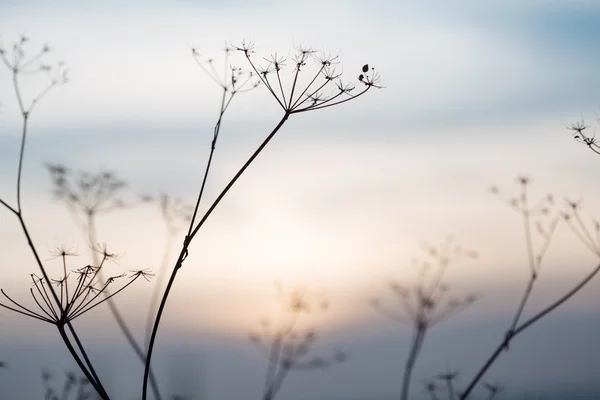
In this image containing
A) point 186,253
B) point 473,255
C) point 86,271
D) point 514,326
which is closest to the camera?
point 186,253

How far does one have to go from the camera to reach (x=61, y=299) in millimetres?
6359

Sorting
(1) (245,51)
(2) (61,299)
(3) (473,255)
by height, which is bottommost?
(2) (61,299)

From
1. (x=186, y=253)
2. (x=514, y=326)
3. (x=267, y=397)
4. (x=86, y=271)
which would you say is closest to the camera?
(x=186, y=253)

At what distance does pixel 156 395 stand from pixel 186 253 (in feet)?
10.2

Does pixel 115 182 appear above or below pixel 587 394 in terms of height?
above

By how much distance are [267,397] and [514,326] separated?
343 centimetres

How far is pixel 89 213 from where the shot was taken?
11.8m

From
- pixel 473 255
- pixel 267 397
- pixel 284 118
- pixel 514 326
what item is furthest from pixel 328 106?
pixel 473 255

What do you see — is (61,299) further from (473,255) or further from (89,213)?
(473,255)

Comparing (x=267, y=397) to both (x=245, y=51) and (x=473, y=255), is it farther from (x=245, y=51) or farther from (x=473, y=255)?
(x=245, y=51)

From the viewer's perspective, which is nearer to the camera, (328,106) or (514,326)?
(328,106)

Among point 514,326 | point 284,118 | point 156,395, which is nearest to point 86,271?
point 284,118

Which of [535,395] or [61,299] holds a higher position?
[61,299]

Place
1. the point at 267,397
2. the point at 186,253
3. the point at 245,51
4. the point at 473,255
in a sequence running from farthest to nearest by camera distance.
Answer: the point at 473,255
the point at 267,397
the point at 245,51
the point at 186,253
